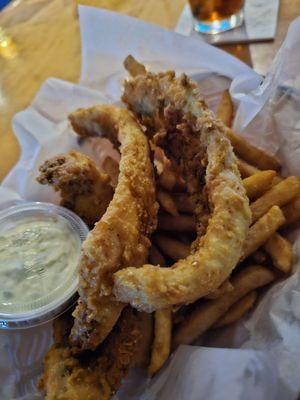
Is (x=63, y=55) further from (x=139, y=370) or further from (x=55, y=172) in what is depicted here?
(x=139, y=370)

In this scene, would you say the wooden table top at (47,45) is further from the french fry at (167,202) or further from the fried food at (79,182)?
the french fry at (167,202)

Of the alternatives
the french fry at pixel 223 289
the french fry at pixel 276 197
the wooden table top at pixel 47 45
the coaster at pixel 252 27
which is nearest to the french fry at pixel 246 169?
the french fry at pixel 276 197

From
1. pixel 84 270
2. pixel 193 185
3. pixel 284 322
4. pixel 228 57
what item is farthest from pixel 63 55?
pixel 284 322

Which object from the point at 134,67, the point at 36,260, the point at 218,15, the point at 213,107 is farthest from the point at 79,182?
the point at 218,15

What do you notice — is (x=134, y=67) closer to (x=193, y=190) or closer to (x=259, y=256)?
(x=193, y=190)

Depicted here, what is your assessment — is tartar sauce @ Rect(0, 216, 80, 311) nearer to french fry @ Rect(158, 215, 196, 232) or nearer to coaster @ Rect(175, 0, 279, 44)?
french fry @ Rect(158, 215, 196, 232)

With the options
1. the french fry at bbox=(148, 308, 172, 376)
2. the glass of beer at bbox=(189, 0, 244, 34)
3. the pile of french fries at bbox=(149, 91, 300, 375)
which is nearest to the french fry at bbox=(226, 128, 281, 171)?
the pile of french fries at bbox=(149, 91, 300, 375)
